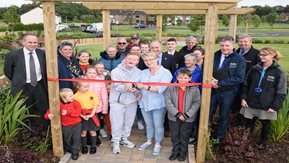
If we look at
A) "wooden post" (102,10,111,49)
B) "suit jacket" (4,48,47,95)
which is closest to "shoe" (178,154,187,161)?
"suit jacket" (4,48,47,95)

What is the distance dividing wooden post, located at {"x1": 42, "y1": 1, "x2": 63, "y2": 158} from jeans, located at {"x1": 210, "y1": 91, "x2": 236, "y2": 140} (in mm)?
2561

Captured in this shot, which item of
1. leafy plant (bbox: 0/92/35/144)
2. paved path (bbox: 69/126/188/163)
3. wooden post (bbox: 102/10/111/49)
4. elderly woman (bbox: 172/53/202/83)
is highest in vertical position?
wooden post (bbox: 102/10/111/49)

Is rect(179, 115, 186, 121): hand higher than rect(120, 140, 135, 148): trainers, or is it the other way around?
rect(179, 115, 186, 121): hand

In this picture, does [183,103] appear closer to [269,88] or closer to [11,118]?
[269,88]

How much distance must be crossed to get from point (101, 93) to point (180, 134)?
58.6 inches

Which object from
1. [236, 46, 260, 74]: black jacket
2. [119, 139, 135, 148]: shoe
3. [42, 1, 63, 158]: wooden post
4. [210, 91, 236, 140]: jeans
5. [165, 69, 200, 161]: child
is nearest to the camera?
[42, 1, 63, 158]: wooden post

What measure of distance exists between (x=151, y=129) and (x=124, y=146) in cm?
59

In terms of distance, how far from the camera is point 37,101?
5.27 meters

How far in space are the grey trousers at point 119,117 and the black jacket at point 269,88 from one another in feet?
6.40

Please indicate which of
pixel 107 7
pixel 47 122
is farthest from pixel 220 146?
pixel 107 7

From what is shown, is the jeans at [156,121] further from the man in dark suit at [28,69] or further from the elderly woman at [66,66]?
the man in dark suit at [28,69]

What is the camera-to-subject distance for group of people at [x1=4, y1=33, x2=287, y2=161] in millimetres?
4723

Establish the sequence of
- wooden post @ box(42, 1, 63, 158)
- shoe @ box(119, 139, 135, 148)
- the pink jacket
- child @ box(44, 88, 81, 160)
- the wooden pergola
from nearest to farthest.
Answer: the wooden pergola < wooden post @ box(42, 1, 63, 158) < child @ box(44, 88, 81, 160) < the pink jacket < shoe @ box(119, 139, 135, 148)

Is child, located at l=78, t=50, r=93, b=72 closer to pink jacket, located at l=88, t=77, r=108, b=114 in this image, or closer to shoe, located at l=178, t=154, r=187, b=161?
pink jacket, located at l=88, t=77, r=108, b=114
